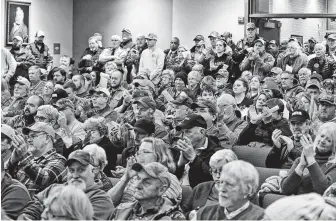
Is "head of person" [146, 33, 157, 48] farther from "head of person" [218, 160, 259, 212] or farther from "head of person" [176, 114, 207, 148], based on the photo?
"head of person" [218, 160, 259, 212]

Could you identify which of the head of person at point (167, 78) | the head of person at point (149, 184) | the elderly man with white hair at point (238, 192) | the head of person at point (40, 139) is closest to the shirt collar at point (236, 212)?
the elderly man with white hair at point (238, 192)

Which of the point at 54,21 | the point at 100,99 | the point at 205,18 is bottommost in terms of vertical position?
the point at 100,99

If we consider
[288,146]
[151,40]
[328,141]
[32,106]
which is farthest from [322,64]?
[328,141]

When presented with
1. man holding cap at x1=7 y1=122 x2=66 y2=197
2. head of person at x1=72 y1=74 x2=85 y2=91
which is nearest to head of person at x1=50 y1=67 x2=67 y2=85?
head of person at x1=72 y1=74 x2=85 y2=91

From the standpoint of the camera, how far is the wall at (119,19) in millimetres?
17797

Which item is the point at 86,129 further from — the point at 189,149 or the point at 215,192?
the point at 215,192

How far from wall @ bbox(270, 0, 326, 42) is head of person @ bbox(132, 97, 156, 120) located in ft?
24.5

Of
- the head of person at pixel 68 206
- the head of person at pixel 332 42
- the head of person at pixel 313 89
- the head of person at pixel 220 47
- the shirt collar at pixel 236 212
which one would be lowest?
the shirt collar at pixel 236 212

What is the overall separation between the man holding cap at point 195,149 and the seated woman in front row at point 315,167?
822 millimetres

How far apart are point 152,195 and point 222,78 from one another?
6.39 meters

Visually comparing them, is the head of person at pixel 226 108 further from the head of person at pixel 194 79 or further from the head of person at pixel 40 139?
the head of person at pixel 194 79

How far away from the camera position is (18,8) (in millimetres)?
17375

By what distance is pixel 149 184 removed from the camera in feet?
14.4

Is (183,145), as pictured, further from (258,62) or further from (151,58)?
(151,58)
